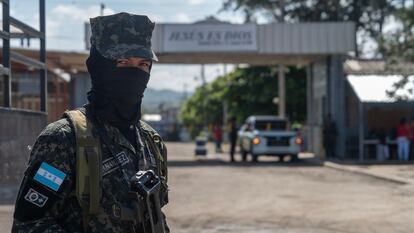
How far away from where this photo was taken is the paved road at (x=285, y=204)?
9383mm

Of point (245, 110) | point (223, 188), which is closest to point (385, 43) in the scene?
point (223, 188)

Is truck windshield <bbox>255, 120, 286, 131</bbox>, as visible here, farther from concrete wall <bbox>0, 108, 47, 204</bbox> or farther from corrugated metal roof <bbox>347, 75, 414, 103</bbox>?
concrete wall <bbox>0, 108, 47, 204</bbox>

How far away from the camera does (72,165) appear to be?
86.8 inches

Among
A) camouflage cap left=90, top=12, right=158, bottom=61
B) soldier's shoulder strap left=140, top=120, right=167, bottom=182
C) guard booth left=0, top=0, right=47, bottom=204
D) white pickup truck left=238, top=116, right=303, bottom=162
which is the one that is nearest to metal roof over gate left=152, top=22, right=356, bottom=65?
white pickup truck left=238, top=116, right=303, bottom=162

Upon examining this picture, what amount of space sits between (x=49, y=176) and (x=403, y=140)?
74.5 feet

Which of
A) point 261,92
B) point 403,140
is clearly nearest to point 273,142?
point 403,140

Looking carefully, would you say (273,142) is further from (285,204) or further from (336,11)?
(336,11)

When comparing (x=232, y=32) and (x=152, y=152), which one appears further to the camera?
(x=232, y=32)

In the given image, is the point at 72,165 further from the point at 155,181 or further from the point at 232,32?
the point at 232,32

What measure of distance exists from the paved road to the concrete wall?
0.63 ft

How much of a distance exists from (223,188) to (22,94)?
7.34 m

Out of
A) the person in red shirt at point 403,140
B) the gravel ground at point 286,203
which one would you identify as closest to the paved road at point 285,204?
the gravel ground at point 286,203

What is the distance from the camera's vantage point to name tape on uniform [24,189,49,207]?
6.94 feet

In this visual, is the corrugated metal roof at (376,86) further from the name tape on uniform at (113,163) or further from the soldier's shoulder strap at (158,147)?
the name tape on uniform at (113,163)
